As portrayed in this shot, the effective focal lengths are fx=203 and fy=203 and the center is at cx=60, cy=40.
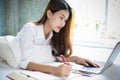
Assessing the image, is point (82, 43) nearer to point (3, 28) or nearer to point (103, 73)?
point (103, 73)

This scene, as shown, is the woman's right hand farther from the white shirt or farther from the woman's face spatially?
the woman's face

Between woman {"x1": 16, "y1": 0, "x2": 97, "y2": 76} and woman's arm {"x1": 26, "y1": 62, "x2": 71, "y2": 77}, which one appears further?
woman {"x1": 16, "y1": 0, "x2": 97, "y2": 76}

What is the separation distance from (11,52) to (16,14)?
3.41 ft

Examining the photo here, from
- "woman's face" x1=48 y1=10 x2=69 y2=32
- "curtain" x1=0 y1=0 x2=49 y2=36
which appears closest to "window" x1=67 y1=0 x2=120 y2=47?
"woman's face" x1=48 y1=10 x2=69 y2=32

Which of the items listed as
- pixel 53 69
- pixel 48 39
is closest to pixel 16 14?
pixel 48 39

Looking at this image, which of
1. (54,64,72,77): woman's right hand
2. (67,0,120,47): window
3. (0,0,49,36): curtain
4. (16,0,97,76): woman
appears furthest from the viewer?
(0,0,49,36): curtain

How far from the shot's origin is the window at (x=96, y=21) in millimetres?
1517

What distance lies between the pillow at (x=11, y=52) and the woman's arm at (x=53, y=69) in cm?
10

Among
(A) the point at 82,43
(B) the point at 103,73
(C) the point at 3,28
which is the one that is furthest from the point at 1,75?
(C) the point at 3,28

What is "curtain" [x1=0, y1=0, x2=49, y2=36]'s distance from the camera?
6.88 feet

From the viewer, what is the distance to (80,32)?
5.64 feet

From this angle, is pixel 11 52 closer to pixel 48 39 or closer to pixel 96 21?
pixel 48 39

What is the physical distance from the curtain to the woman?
710 millimetres

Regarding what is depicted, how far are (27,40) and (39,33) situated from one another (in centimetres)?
11
